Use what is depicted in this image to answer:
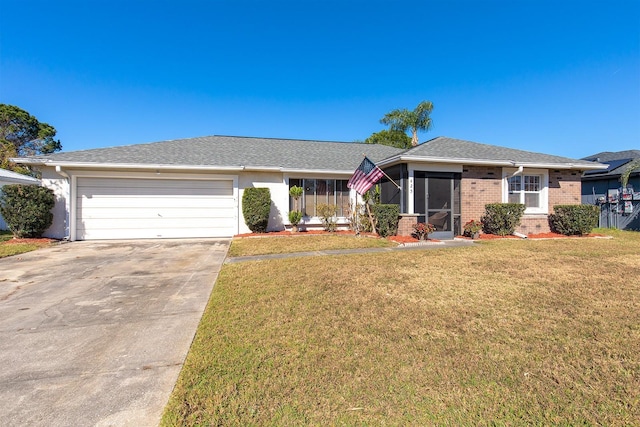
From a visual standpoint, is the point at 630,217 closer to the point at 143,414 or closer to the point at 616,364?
the point at 616,364

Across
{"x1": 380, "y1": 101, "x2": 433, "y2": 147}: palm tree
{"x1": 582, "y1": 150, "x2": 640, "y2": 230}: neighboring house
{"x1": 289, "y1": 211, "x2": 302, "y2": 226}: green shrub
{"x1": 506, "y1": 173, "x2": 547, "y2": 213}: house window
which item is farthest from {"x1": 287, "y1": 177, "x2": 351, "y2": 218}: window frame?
{"x1": 380, "y1": 101, "x2": 433, "y2": 147}: palm tree

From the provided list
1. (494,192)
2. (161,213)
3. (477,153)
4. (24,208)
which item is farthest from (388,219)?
(24,208)

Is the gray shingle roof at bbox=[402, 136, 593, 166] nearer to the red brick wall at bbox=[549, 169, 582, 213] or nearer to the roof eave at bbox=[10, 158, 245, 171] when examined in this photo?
the red brick wall at bbox=[549, 169, 582, 213]

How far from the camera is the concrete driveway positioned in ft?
6.88

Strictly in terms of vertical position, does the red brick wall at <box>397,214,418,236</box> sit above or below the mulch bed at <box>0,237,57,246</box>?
above

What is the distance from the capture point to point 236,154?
43.8 feet

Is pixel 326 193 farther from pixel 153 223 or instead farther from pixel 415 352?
pixel 415 352

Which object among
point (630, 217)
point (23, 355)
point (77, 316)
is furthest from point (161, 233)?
point (630, 217)

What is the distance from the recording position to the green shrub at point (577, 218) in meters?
11.1

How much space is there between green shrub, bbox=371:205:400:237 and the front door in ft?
2.52

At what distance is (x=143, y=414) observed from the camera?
6.53 feet

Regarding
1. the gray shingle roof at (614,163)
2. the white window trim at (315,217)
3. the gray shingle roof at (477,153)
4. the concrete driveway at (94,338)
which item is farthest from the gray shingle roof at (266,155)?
the concrete driveway at (94,338)

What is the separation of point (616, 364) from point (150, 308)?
512 cm

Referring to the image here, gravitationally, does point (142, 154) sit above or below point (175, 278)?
above
